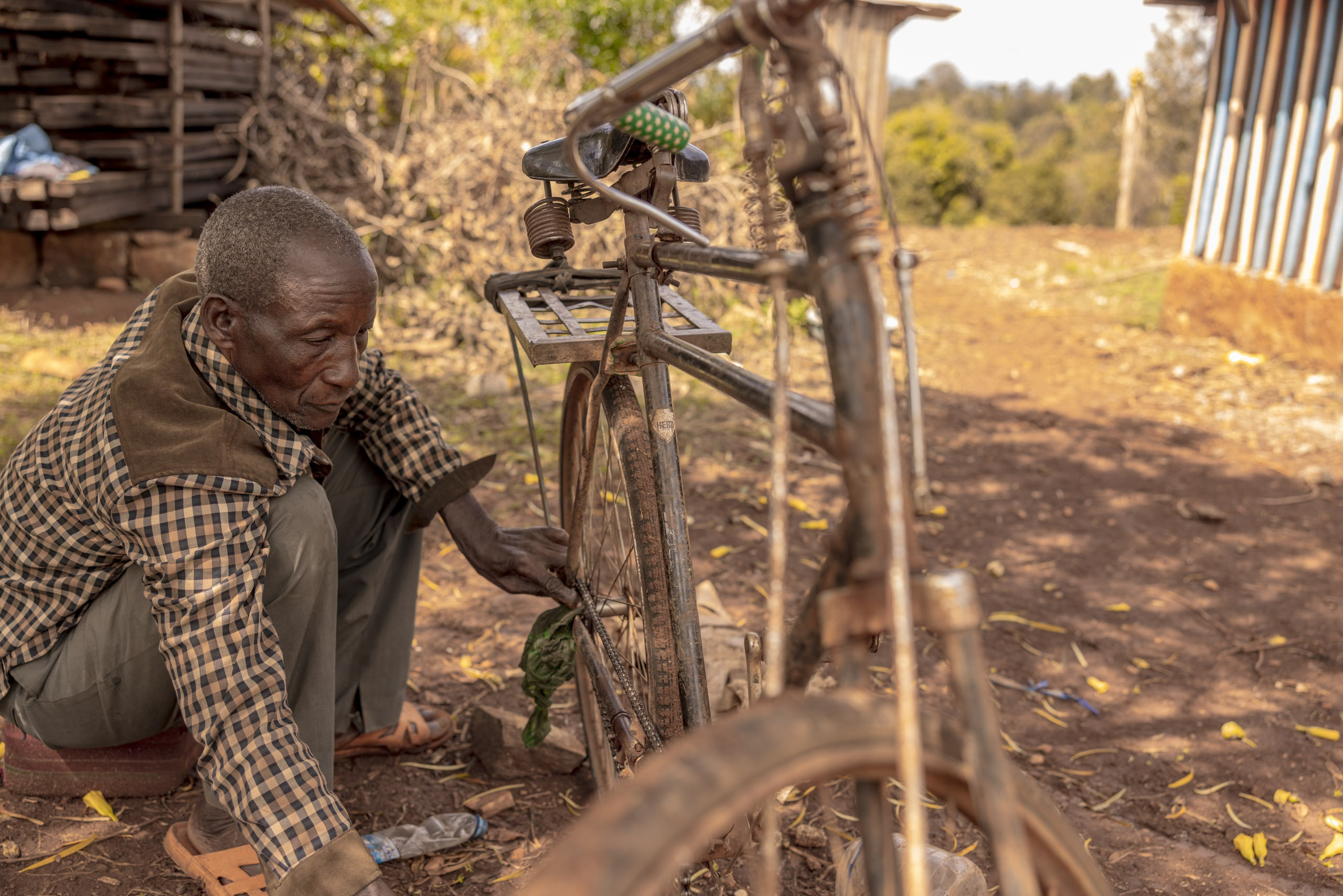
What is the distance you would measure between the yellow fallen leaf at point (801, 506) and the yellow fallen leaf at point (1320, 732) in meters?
1.92

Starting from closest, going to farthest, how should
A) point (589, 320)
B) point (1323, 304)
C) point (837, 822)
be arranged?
point (589, 320) < point (837, 822) < point (1323, 304)

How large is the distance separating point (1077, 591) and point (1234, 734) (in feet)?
3.14

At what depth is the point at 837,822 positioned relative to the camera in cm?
243

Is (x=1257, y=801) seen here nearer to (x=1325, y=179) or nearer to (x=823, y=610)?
(x=823, y=610)

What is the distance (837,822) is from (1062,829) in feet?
5.08

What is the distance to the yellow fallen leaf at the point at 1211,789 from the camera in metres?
2.54

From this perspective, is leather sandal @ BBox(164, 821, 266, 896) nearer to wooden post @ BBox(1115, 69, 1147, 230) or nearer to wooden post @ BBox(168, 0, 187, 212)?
wooden post @ BBox(168, 0, 187, 212)

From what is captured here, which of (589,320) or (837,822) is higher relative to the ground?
(589,320)

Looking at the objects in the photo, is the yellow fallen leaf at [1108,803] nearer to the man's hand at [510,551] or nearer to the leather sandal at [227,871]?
the man's hand at [510,551]

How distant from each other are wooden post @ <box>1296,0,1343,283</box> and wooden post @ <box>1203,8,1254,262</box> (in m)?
0.85

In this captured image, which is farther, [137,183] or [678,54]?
[137,183]

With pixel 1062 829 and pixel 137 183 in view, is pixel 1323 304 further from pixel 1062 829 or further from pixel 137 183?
pixel 137 183

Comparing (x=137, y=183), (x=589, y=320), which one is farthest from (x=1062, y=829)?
(x=137, y=183)

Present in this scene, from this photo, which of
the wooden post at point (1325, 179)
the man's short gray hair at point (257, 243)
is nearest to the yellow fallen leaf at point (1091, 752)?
the man's short gray hair at point (257, 243)
